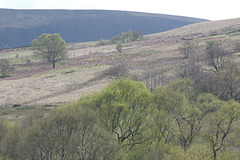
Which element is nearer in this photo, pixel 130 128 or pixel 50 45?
pixel 130 128

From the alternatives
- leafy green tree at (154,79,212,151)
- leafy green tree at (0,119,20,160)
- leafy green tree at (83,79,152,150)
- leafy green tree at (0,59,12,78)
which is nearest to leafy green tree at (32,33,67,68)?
leafy green tree at (0,59,12,78)

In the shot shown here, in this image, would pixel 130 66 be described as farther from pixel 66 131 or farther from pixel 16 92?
pixel 66 131

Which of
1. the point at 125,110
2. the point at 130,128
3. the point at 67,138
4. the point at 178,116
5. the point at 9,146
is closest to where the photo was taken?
the point at 67,138

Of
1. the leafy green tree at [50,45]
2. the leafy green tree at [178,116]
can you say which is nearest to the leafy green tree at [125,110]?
the leafy green tree at [178,116]

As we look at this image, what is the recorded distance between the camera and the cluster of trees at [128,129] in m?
20.4

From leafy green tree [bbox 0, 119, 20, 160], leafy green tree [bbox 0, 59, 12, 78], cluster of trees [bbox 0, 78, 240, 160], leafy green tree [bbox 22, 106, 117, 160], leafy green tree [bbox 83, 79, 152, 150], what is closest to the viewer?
leafy green tree [bbox 22, 106, 117, 160]

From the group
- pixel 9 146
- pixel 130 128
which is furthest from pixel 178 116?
pixel 9 146

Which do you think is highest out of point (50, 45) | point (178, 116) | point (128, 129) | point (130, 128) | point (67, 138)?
point (50, 45)

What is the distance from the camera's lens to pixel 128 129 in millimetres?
25844

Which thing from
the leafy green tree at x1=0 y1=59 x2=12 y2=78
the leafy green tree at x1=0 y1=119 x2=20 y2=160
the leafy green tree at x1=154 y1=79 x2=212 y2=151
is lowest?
the leafy green tree at x1=0 y1=59 x2=12 y2=78

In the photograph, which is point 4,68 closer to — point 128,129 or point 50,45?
point 50,45

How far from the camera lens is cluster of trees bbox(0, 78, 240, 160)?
20.4m

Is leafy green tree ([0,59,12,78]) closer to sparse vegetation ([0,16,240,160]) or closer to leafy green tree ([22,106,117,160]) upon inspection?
sparse vegetation ([0,16,240,160])

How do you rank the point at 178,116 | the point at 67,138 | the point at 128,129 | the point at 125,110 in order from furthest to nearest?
the point at 128,129 → the point at 178,116 → the point at 125,110 → the point at 67,138
